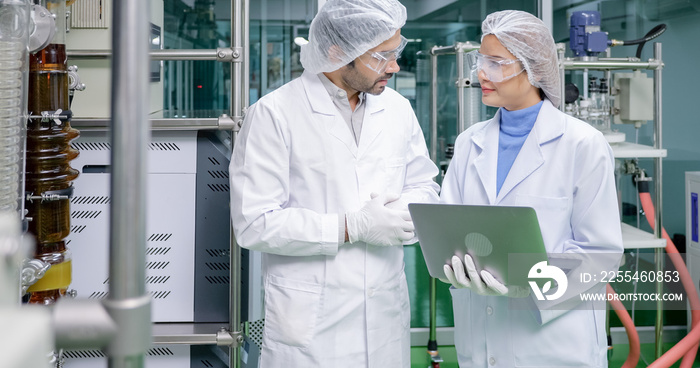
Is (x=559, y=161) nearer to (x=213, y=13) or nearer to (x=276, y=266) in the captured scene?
(x=276, y=266)

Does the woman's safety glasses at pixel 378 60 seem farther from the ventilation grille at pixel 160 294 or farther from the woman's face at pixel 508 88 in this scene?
the ventilation grille at pixel 160 294

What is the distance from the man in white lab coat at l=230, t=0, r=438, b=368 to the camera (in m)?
1.69

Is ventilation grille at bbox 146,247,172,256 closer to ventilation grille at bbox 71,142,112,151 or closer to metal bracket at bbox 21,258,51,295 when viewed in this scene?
ventilation grille at bbox 71,142,112,151

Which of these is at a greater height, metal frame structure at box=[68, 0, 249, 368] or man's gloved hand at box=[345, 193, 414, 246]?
metal frame structure at box=[68, 0, 249, 368]

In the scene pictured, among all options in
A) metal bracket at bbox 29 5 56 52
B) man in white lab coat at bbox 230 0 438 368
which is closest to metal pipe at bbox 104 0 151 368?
metal bracket at bbox 29 5 56 52

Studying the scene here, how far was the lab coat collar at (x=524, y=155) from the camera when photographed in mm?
1622

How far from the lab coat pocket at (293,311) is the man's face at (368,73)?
506 mm

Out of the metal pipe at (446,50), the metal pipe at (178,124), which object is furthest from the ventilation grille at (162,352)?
the metal pipe at (446,50)

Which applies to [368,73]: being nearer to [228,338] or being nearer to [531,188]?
[531,188]

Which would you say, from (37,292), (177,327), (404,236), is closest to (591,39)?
(404,236)

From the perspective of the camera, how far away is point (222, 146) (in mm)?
1939

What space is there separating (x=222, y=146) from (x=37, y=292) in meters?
0.63

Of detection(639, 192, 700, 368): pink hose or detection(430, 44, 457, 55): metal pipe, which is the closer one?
detection(639, 192, 700, 368): pink hose

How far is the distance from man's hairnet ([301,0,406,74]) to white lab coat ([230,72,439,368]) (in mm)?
79
